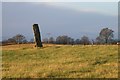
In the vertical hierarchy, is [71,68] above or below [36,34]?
below

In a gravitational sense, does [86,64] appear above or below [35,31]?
below

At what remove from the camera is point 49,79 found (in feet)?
30.0

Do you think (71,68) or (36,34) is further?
(36,34)

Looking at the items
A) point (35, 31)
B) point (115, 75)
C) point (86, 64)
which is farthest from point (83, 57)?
point (35, 31)

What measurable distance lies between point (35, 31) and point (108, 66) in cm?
1069

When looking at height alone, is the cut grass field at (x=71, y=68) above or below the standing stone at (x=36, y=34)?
below

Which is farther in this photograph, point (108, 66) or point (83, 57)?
point (83, 57)

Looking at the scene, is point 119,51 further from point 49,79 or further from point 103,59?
point 49,79

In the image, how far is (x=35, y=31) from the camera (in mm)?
20953

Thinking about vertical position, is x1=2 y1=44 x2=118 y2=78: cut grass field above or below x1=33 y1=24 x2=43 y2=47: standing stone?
below

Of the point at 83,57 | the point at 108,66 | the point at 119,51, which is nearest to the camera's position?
the point at 108,66

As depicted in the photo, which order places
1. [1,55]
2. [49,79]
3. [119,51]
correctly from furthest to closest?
[1,55] → [119,51] → [49,79]

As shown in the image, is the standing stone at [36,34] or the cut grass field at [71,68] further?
the standing stone at [36,34]

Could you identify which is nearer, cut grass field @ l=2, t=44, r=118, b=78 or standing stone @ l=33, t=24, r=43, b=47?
cut grass field @ l=2, t=44, r=118, b=78
